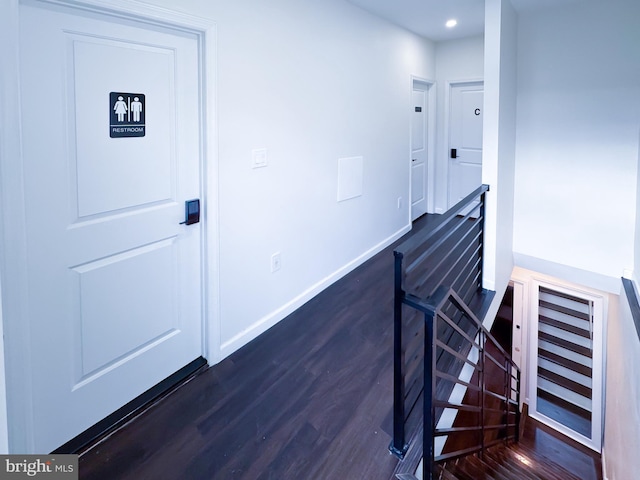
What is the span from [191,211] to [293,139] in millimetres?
998

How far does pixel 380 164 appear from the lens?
4.16 metres

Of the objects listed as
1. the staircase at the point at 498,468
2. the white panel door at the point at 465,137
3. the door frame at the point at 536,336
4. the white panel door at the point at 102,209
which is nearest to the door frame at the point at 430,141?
the white panel door at the point at 465,137

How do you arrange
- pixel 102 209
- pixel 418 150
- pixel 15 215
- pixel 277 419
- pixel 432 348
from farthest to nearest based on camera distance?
pixel 418 150 < pixel 277 419 < pixel 102 209 < pixel 432 348 < pixel 15 215

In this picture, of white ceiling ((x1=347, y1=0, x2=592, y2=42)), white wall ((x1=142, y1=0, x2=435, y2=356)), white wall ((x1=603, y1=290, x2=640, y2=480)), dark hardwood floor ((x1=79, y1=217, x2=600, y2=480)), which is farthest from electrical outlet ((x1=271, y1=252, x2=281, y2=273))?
white wall ((x1=603, y1=290, x2=640, y2=480))

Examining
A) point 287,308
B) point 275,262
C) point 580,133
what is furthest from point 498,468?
point 580,133

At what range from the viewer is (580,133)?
3.70 m

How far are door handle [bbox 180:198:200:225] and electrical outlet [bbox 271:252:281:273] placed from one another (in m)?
0.69

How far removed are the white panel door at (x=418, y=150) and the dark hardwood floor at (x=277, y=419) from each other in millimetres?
2922

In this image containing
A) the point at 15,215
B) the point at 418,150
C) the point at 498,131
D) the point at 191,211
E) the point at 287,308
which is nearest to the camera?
the point at 15,215

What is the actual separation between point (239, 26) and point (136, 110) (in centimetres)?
83

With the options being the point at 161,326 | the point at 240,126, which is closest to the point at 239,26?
the point at 240,126

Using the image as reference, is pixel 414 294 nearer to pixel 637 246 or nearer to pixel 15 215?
pixel 15 215

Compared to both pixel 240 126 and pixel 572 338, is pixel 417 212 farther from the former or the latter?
pixel 240 126

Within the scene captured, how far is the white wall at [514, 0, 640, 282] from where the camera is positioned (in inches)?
136
